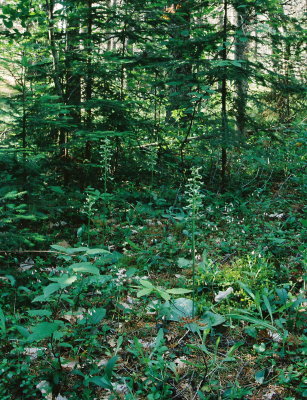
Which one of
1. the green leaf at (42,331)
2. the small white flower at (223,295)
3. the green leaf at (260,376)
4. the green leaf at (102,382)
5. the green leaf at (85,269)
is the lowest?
the green leaf at (260,376)

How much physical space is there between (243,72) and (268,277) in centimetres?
Result: 389

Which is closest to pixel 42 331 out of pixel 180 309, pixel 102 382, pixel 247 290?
pixel 102 382

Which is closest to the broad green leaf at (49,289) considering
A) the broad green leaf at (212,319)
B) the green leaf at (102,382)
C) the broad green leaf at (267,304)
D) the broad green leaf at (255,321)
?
the green leaf at (102,382)

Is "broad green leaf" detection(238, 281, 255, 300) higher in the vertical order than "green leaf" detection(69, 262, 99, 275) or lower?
lower

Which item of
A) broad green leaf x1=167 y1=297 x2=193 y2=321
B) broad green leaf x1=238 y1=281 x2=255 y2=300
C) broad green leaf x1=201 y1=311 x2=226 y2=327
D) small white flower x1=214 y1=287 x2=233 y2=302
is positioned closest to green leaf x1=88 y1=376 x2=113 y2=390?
broad green leaf x1=167 y1=297 x2=193 y2=321

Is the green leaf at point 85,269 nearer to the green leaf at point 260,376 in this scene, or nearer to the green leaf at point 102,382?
the green leaf at point 102,382

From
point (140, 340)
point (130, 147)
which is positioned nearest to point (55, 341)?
point (140, 340)

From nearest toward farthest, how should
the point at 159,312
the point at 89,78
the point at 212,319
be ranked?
1. the point at 212,319
2. the point at 159,312
3. the point at 89,78

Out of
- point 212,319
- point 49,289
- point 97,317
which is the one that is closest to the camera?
point 49,289

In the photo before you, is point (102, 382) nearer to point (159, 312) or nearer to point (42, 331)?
point (42, 331)

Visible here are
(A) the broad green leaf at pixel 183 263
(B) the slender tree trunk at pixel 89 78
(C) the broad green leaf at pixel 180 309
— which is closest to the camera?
(C) the broad green leaf at pixel 180 309

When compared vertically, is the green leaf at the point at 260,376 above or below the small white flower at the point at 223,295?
below

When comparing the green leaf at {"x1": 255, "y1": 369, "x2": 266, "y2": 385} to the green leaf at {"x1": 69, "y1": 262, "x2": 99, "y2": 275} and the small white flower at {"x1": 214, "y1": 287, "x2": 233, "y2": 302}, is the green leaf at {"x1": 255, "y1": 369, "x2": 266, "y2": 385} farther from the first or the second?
the green leaf at {"x1": 69, "y1": 262, "x2": 99, "y2": 275}

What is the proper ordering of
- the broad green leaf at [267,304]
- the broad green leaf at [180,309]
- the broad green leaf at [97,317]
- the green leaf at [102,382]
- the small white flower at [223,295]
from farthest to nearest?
the small white flower at [223,295]
the broad green leaf at [180,309]
the broad green leaf at [267,304]
the broad green leaf at [97,317]
the green leaf at [102,382]
